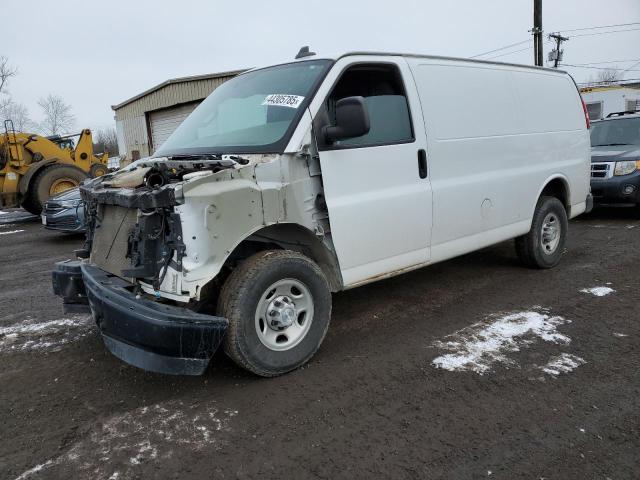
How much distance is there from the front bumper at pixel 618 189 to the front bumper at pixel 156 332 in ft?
27.0

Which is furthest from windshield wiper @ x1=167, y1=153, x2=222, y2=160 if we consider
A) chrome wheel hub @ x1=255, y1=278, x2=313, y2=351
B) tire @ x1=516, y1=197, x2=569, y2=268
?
tire @ x1=516, y1=197, x2=569, y2=268

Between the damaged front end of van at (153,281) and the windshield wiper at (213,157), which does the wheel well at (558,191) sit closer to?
the windshield wiper at (213,157)

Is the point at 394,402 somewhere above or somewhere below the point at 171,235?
below

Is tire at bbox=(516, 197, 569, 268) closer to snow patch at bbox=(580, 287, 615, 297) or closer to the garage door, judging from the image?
snow patch at bbox=(580, 287, 615, 297)

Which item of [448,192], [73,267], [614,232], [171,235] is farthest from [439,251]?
[614,232]

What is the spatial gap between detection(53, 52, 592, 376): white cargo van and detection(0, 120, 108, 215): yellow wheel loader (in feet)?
34.2

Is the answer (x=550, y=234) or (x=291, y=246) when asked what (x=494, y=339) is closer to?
(x=291, y=246)

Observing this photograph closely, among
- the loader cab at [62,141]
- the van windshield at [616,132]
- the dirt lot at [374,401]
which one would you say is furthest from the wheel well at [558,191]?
the loader cab at [62,141]

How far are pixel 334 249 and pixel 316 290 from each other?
0.34 m

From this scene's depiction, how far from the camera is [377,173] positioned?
12.8 feet

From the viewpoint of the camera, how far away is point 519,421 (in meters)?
2.92

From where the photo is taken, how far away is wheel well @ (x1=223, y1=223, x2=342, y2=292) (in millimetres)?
3480

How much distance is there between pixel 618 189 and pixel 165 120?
20.0 m

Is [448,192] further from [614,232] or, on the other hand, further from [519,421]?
[614,232]
